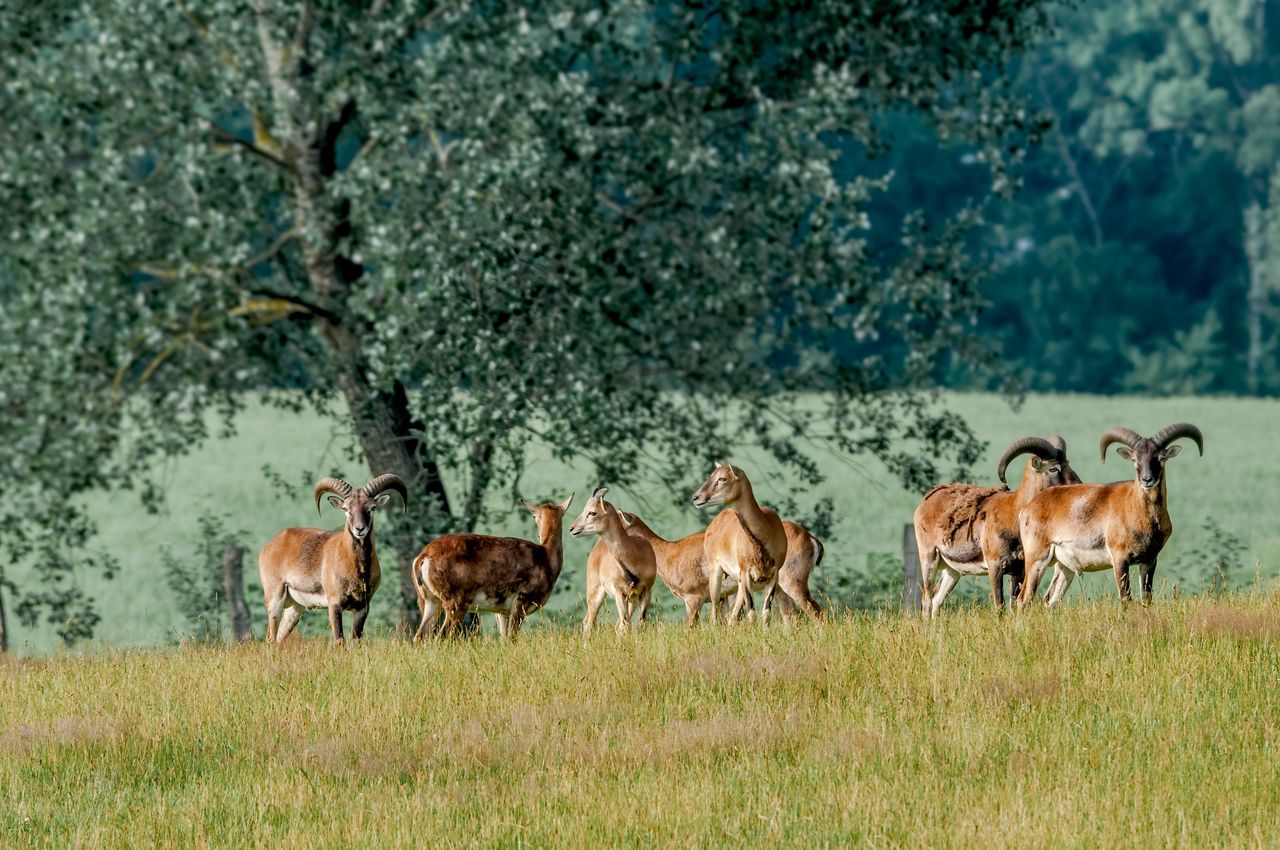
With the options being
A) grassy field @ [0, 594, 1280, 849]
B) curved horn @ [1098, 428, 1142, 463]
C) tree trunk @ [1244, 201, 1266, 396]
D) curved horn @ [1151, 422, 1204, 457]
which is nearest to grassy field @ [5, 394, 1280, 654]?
curved horn @ [1151, 422, 1204, 457]

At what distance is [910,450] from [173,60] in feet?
117

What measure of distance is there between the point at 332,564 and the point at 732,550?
3.83 meters

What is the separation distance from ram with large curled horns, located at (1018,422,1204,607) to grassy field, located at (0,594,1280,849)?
24.5 inches

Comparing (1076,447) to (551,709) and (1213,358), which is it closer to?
(1213,358)

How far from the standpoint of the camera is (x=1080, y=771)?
10328mm

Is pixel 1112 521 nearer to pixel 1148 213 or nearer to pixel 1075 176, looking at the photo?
pixel 1148 213

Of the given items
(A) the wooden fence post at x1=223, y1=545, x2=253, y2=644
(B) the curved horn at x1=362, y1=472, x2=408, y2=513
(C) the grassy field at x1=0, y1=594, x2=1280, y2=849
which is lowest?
(C) the grassy field at x1=0, y1=594, x2=1280, y2=849

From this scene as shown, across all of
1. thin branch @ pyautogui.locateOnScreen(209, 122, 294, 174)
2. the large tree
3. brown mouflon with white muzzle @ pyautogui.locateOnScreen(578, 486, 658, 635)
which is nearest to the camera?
brown mouflon with white muzzle @ pyautogui.locateOnScreen(578, 486, 658, 635)

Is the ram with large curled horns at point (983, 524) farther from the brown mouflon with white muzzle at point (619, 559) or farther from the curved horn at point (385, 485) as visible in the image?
the curved horn at point (385, 485)

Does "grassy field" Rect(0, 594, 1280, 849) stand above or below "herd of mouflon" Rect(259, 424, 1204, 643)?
below

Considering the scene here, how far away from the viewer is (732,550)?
1664 cm

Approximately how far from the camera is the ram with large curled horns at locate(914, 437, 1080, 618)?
16.3 meters

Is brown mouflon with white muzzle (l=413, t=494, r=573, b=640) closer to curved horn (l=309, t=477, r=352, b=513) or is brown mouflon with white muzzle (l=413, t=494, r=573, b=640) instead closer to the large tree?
curved horn (l=309, t=477, r=352, b=513)

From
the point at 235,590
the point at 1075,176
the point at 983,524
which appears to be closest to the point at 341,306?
the point at 235,590
